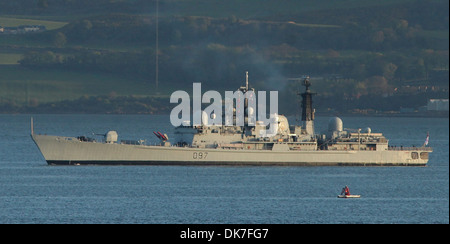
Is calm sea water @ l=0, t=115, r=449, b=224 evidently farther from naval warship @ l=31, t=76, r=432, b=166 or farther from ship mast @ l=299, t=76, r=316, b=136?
ship mast @ l=299, t=76, r=316, b=136

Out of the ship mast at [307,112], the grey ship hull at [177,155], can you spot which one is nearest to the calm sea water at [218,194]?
the grey ship hull at [177,155]

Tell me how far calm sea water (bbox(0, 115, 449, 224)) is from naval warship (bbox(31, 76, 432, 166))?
6.08 ft

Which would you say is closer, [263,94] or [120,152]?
[120,152]

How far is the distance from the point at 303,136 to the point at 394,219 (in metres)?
41.7

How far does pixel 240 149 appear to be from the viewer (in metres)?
99.2

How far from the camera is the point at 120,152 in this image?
316 feet

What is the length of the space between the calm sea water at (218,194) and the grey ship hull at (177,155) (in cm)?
168

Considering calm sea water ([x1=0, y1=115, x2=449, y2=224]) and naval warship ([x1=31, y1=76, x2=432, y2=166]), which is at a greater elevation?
naval warship ([x1=31, y1=76, x2=432, y2=166])

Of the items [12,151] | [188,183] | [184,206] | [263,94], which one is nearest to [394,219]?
[184,206]

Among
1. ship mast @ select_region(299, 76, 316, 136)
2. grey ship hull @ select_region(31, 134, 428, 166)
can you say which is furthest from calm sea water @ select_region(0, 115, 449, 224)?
ship mast @ select_region(299, 76, 316, 136)

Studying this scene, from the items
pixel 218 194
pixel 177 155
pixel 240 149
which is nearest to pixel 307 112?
pixel 240 149

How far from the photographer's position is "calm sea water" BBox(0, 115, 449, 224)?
202ft
